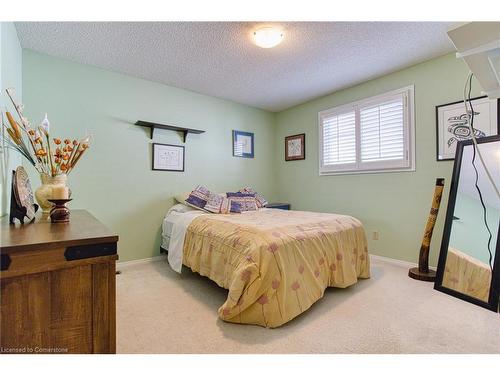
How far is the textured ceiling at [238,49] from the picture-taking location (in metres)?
2.14

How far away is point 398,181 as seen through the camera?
9.86ft

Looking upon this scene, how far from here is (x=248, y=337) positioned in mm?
1585

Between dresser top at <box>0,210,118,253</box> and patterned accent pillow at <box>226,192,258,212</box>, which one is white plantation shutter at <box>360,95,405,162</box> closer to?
patterned accent pillow at <box>226,192,258,212</box>

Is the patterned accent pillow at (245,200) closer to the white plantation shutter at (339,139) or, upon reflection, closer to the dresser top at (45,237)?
the white plantation shutter at (339,139)

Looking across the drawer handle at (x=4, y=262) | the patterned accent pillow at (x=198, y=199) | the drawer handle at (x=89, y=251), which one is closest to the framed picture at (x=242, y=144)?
the patterned accent pillow at (x=198, y=199)

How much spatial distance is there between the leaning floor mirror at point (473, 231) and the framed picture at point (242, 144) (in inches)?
109

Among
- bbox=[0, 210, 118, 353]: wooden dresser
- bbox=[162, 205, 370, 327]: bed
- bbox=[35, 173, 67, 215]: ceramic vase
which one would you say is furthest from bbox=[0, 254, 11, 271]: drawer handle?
bbox=[162, 205, 370, 327]: bed

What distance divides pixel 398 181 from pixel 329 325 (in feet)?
6.84

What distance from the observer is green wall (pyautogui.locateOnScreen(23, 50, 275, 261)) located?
2637mm

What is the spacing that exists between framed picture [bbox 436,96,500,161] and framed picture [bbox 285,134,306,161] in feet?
6.01

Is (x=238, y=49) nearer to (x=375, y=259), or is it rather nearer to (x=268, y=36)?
(x=268, y=36)
